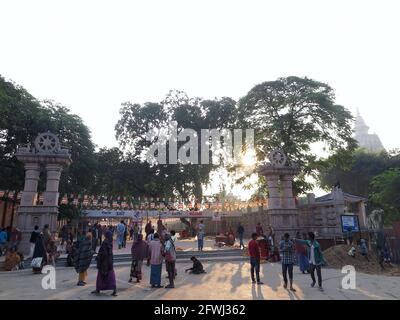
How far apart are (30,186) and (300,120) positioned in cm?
1952

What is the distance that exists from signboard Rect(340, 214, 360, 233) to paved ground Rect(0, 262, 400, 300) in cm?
382

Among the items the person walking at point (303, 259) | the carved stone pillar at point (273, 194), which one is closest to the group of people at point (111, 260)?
the person walking at point (303, 259)

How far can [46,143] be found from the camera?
1700 cm

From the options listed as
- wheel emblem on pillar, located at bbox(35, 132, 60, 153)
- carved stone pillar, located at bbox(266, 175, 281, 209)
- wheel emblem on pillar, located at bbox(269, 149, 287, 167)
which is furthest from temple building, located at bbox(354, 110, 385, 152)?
wheel emblem on pillar, located at bbox(35, 132, 60, 153)

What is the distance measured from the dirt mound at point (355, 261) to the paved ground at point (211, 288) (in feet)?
6.58

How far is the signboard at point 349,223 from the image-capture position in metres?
16.6

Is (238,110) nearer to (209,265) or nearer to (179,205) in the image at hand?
(179,205)

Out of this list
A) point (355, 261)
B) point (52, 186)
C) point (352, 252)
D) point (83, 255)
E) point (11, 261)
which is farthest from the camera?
point (52, 186)

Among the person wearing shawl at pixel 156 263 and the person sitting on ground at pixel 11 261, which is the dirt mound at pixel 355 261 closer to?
the person wearing shawl at pixel 156 263

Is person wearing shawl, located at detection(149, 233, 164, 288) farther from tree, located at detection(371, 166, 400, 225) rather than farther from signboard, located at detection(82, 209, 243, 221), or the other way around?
tree, located at detection(371, 166, 400, 225)

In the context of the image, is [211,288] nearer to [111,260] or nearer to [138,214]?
[111,260]

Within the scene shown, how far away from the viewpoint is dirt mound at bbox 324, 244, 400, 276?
14.6m

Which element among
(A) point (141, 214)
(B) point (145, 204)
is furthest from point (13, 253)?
(B) point (145, 204)

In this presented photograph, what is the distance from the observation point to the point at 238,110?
2723 centimetres
